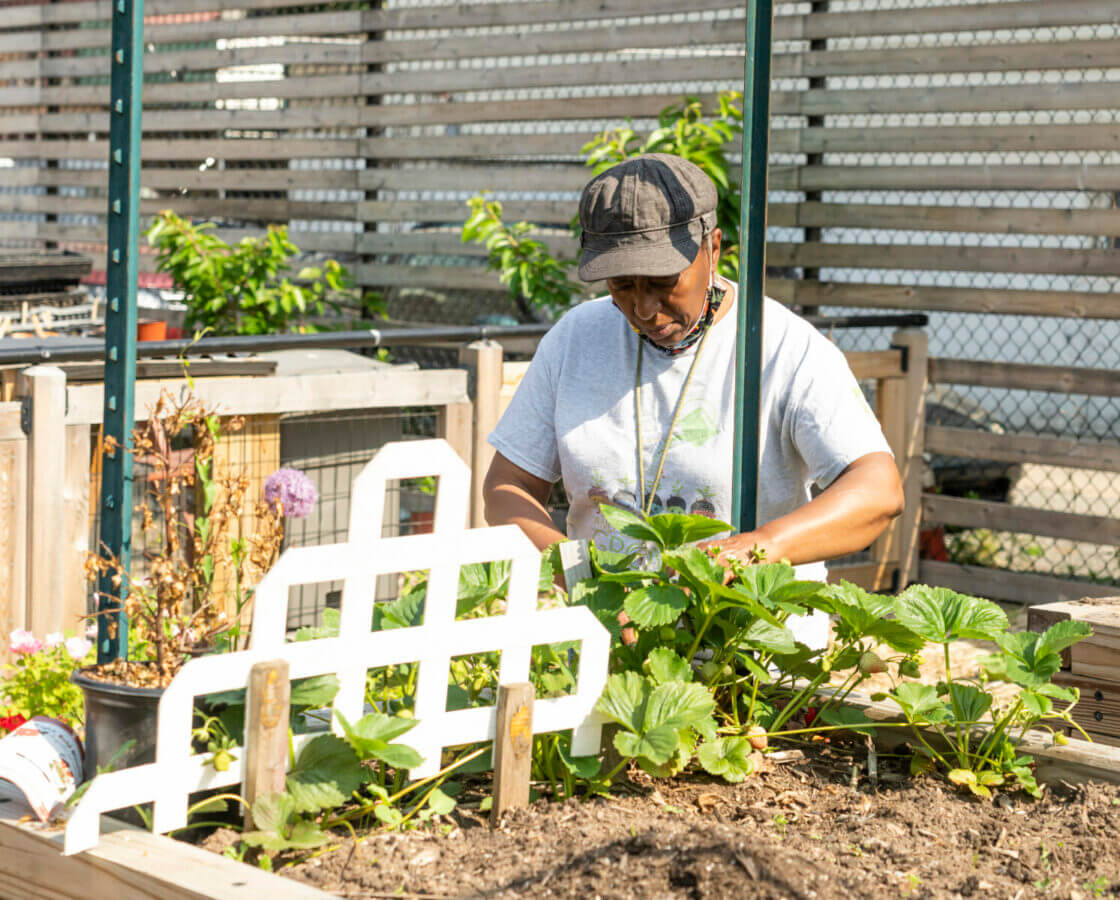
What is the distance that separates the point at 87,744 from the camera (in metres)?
1.75

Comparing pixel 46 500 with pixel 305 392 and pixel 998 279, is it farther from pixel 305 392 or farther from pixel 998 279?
pixel 998 279

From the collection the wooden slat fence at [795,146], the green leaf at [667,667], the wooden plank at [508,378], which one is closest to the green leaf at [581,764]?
the green leaf at [667,667]

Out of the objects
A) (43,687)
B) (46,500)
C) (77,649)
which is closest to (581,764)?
(77,649)

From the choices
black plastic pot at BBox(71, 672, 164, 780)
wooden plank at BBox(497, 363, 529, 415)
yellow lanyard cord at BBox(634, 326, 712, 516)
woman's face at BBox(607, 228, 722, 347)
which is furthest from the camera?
wooden plank at BBox(497, 363, 529, 415)

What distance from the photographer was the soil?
1.57 meters

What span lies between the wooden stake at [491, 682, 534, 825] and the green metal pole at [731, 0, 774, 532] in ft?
1.81

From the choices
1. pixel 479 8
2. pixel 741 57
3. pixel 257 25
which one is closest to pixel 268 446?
pixel 741 57

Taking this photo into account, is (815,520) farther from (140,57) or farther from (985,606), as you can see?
(140,57)

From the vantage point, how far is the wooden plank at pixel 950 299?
6.26 meters

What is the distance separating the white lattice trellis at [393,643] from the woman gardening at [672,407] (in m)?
0.50

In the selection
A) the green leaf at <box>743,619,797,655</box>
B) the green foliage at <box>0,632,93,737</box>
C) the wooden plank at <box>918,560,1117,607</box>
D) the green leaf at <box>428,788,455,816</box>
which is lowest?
the wooden plank at <box>918,560,1117,607</box>

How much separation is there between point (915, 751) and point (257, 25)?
26.0ft

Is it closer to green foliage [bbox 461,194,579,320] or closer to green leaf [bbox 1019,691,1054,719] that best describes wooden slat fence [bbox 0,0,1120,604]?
green foliage [bbox 461,194,579,320]

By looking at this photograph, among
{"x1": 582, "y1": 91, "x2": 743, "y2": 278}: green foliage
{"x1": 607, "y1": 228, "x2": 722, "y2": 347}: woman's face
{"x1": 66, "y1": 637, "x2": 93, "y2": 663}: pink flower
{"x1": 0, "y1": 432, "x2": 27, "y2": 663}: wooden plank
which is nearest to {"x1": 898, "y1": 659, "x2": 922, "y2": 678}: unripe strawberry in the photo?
{"x1": 607, "y1": 228, "x2": 722, "y2": 347}: woman's face
